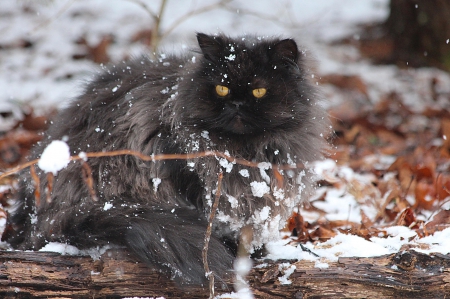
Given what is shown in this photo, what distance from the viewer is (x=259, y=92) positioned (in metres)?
2.37

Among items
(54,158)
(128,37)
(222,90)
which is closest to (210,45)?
(222,90)

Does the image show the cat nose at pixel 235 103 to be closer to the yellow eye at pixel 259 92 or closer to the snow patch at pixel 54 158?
the yellow eye at pixel 259 92

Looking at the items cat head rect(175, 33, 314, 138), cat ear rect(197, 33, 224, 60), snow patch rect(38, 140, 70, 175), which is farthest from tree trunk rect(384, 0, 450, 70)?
snow patch rect(38, 140, 70, 175)

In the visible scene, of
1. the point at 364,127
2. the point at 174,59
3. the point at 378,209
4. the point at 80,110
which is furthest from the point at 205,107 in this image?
the point at 364,127

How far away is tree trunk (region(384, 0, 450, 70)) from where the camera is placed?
6172mm

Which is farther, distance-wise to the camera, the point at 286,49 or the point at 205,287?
the point at 286,49

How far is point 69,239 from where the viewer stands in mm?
2367

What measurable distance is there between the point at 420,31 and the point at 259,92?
5044mm

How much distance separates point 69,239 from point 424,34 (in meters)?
5.86

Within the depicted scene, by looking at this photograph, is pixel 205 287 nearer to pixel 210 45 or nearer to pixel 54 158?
pixel 54 158

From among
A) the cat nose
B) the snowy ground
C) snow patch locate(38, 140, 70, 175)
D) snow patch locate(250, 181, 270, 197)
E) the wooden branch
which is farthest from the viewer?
the snowy ground

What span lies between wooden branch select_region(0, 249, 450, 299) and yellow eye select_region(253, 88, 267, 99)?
89cm

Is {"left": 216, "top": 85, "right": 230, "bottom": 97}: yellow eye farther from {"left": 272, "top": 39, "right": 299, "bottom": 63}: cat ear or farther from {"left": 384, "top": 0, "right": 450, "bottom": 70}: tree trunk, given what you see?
{"left": 384, "top": 0, "right": 450, "bottom": 70}: tree trunk

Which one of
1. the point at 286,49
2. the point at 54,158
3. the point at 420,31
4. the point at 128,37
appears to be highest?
the point at 128,37
